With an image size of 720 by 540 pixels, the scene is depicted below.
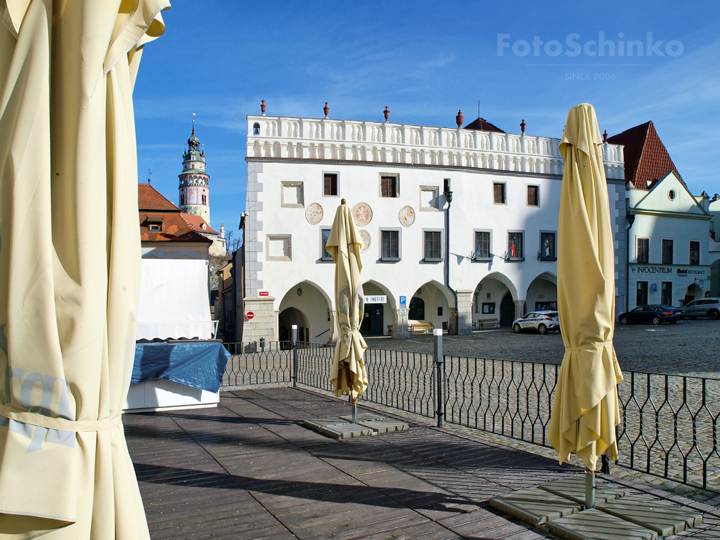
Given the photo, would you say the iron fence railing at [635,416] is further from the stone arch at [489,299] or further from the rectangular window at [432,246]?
the stone arch at [489,299]

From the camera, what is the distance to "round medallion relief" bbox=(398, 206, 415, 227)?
2711cm

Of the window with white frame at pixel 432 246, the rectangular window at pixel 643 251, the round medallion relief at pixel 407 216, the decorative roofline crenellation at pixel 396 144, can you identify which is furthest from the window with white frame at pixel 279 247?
the rectangular window at pixel 643 251

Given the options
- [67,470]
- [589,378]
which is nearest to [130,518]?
[67,470]

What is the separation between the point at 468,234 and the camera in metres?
28.5

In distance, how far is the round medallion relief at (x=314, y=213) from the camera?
1004 inches

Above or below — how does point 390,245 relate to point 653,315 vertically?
above

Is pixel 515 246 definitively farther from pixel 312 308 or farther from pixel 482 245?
pixel 312 308

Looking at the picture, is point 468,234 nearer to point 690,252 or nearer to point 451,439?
point 690,252

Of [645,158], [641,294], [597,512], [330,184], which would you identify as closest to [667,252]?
[641,294]

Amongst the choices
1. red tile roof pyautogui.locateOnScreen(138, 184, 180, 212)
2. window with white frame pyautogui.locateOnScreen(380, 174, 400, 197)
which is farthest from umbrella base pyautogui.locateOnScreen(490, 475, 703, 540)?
red tile roof pyautogui.locateOnScreen(138, 184, 180, 212)

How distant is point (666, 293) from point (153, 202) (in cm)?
3133

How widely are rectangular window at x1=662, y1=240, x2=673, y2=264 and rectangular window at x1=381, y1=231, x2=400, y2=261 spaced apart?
19.0 m

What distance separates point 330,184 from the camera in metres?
26.2

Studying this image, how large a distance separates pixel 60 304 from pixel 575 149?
12.2 ft
